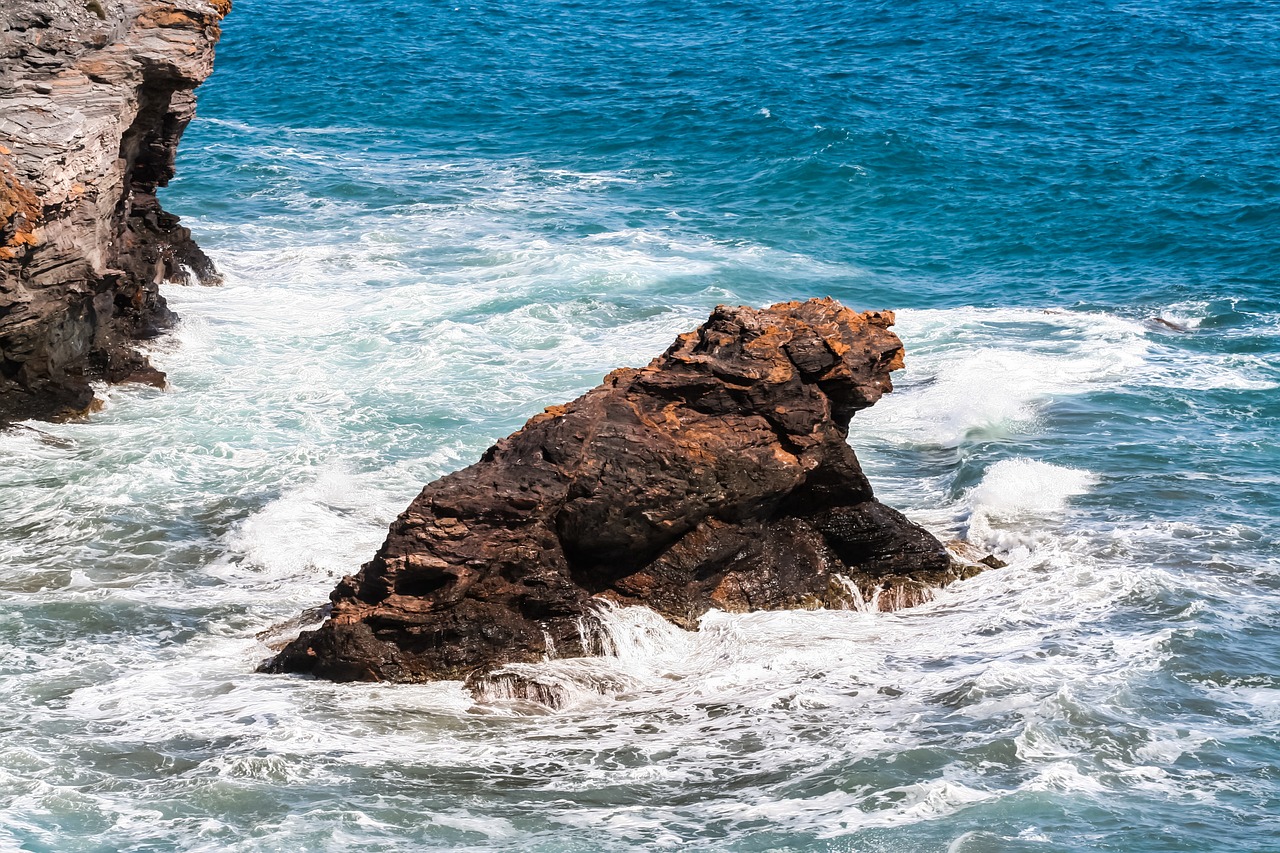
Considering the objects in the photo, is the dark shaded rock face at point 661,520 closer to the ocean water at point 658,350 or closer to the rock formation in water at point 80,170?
the ocean water at point 658,350

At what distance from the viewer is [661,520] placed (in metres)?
11.3

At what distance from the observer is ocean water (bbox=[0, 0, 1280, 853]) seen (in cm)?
906

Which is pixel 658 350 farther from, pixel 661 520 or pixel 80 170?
pixel 661 520

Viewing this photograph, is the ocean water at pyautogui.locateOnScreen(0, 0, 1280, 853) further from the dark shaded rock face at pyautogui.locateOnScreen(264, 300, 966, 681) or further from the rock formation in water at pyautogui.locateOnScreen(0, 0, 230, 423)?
the rock formation in water at pyautogui.locateOnScreen(0, 0, 230, 423)

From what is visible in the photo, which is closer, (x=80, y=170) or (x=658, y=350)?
(x=80, y=170)

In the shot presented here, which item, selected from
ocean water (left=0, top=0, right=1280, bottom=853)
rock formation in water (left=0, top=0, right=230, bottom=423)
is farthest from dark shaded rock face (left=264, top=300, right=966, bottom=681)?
rock formation in water (left=0, top=0, right=230, bottom=423)

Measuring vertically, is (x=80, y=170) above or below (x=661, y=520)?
above

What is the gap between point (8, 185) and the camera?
14.3 meters

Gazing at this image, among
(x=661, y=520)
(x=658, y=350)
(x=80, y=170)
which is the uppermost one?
(x=80, y=170)

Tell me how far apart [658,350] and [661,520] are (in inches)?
362

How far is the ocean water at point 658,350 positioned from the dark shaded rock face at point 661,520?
0.35 meters

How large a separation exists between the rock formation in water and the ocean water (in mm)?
756

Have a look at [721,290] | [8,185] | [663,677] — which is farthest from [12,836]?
[721,290]

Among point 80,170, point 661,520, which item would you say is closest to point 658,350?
point 80,170
